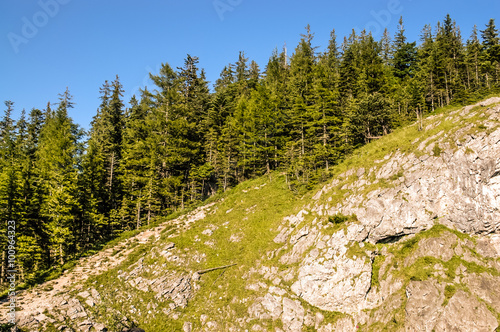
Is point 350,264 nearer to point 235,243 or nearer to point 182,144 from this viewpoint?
point 235,243

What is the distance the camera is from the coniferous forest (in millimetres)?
27453

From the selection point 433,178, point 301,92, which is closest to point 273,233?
point 433,178

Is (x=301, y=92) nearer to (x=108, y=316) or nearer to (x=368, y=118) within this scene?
(x=368, y=118)

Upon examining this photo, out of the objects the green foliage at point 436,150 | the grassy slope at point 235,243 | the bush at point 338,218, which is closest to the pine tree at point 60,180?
the grassy slope at point 235,243

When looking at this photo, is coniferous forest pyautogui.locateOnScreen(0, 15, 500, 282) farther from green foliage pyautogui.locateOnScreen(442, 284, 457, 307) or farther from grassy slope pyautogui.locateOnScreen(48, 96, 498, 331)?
green foliage pyautogui.locateOnScreen(442, 284, 457, 307)

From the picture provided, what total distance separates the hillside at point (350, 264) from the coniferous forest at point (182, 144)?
626cm

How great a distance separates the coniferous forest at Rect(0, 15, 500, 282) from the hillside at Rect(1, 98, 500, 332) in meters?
6.26

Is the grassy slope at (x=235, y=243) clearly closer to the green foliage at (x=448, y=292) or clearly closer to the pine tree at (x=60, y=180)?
the green foliage at (x=448, y=292)

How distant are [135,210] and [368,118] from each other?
113 feet

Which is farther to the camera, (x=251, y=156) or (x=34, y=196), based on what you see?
(x=251, y=156)

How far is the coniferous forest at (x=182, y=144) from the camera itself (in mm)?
27453

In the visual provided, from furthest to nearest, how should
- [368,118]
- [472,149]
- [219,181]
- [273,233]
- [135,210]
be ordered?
1. [219,181]
2. [135,210]
3. [368,118]
4. [273,233]
5. [472,149]

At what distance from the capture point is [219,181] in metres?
39.1

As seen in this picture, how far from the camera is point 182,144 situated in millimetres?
37719
